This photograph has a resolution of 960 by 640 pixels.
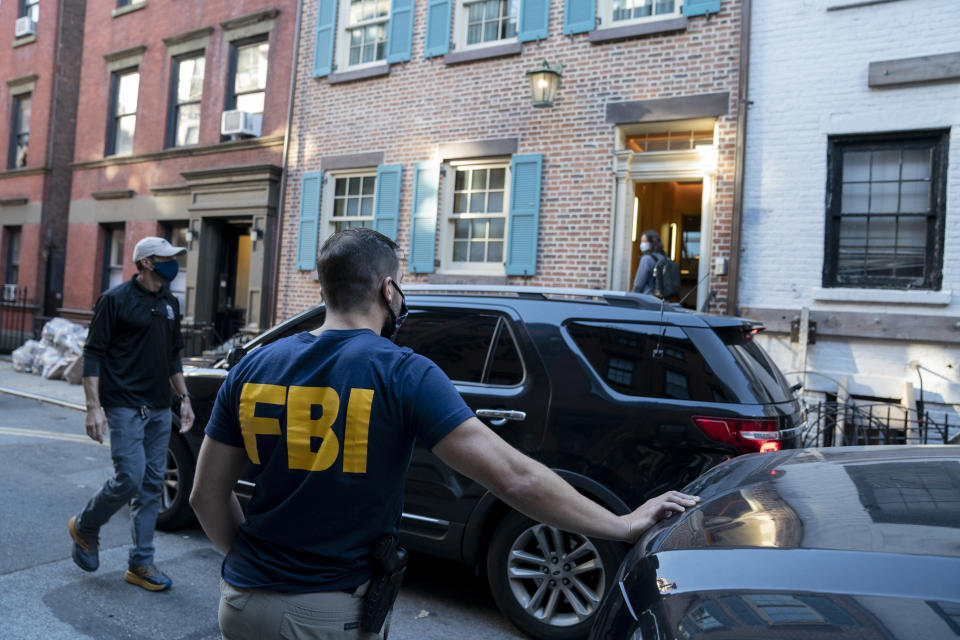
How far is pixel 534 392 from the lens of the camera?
161 inches

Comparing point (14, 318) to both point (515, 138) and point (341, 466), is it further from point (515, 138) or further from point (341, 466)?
point (341, 466)

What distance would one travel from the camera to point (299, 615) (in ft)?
6.01

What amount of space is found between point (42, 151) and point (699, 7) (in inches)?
639

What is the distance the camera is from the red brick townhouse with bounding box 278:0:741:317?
966cm

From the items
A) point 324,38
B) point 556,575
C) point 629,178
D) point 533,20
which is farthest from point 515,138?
point 556,575

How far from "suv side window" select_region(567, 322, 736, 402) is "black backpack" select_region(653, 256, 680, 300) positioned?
525cm

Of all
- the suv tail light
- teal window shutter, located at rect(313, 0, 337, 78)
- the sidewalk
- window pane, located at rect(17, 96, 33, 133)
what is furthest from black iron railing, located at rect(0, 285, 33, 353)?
the suv tail light

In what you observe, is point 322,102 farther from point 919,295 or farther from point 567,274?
point 919,295

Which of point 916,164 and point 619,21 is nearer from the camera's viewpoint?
point 916,164

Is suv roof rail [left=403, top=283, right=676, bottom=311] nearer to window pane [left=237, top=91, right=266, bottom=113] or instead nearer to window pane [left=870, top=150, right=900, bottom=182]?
window pane [left=870, top=150, right=900, bottom=182]

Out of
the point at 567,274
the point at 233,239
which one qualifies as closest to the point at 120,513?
the point at 567,274

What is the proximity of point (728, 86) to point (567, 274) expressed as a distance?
10.3 ft

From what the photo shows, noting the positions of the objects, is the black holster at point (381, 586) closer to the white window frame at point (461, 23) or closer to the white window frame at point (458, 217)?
the white window frame at point (458, 217)

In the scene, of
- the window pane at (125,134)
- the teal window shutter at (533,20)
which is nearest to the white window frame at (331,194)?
the teal window shutter at (533,20)
